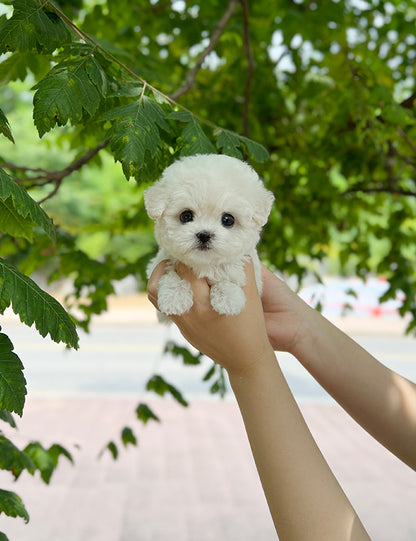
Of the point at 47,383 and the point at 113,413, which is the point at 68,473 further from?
the point at 47,383

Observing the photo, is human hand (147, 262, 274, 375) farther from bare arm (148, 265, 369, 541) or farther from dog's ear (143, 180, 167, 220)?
dog's ear (143, 180, 167, 220)

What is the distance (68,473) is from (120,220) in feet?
12.9

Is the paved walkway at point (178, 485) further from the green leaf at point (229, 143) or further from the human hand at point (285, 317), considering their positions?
the green leaf at point (229, 143)

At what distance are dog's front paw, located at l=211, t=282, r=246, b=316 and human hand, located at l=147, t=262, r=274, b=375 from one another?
0.07 feet

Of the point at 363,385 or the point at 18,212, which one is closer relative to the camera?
the point at 18,212

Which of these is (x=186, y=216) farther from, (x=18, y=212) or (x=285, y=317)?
(x=285, y=317)

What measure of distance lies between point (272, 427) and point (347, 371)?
463 millimetres

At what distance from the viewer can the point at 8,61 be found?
6.09ft

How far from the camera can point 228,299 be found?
1256 millimetres

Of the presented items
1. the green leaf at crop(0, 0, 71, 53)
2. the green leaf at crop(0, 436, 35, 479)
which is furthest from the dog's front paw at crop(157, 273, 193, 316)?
the green leaf at crop(0, 436, 35, 479)

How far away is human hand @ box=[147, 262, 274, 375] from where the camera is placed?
1278mm

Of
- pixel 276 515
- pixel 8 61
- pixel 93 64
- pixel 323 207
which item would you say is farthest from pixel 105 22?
pixel 276 515

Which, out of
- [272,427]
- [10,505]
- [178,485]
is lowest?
[10,505]

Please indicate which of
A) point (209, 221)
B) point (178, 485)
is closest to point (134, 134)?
A: point (209, 221)
